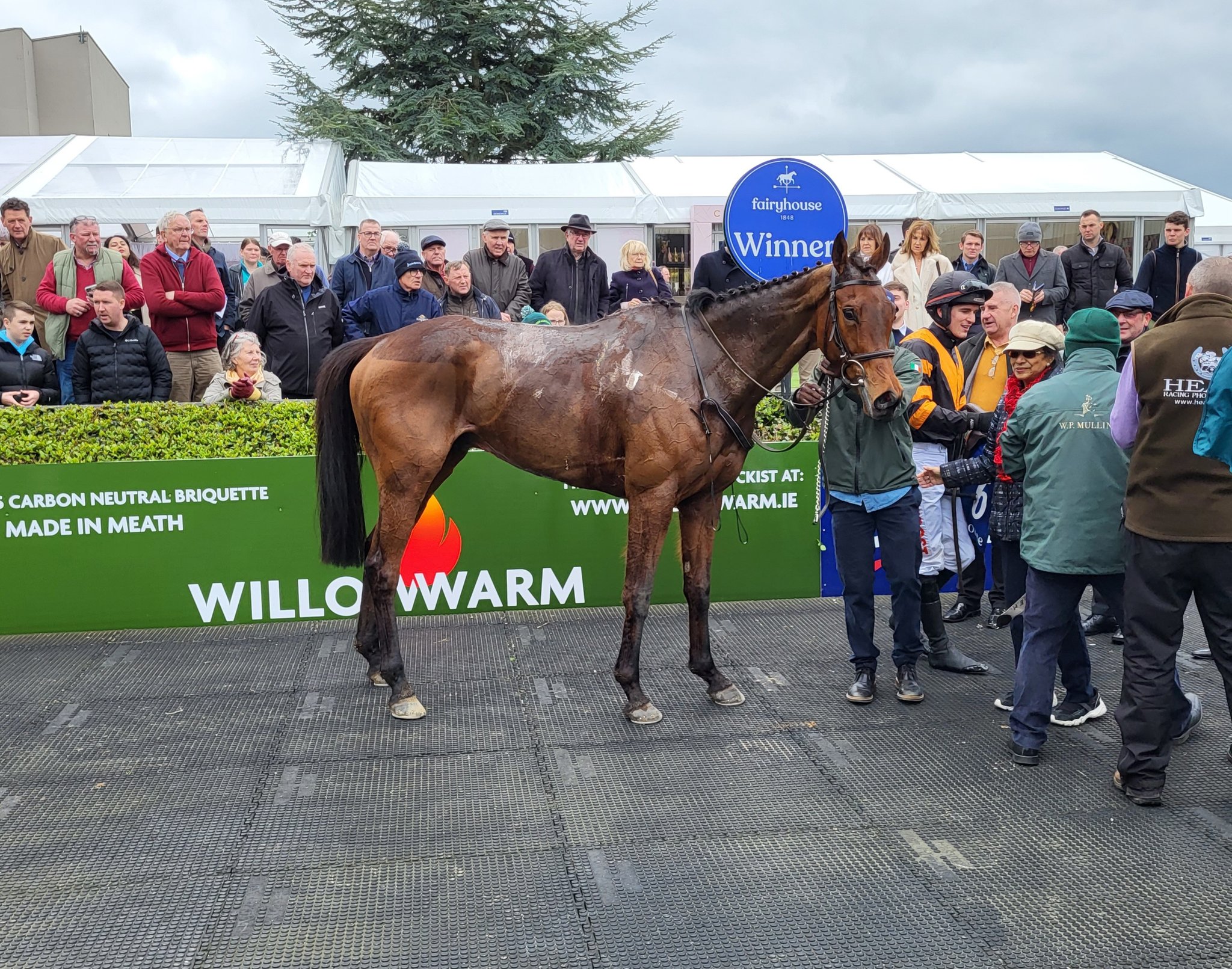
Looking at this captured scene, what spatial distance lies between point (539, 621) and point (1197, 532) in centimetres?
383

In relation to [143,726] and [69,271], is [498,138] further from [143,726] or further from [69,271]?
[143,726]

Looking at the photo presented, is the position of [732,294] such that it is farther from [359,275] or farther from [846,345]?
[359,275]

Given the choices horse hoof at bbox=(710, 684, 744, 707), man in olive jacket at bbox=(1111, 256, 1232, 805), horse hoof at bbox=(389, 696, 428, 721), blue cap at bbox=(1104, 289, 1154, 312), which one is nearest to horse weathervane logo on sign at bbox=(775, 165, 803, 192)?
blue cap at bbox=(1104, 289, 1154, 312)

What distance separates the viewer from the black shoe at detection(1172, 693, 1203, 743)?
4.68 m

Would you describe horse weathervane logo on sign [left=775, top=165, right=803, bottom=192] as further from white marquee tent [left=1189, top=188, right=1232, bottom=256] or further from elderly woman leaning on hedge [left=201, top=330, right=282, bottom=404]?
white marquee tent [left=1189, top=188, right=1232, bottom=256]

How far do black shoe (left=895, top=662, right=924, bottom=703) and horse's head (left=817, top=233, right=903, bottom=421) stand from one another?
4.58ft

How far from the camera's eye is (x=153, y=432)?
6613 millimetres

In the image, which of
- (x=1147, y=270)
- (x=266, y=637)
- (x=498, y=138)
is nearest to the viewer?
(x=266, y=637)

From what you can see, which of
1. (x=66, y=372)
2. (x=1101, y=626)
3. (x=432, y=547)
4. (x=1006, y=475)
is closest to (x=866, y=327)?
(x=1006, y=475)

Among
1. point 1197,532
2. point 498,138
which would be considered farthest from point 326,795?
point 498,138

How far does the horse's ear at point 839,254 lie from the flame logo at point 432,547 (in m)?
2.98

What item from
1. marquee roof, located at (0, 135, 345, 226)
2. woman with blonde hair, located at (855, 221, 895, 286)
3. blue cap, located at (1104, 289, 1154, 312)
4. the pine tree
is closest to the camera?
woman with blonde hair, located at (855, 221, 895, 286)

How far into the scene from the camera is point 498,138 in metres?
26.3

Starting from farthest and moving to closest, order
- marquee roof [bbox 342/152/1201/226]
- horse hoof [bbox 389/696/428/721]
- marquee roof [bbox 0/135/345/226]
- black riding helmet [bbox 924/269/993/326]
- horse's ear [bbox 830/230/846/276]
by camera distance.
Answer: marquee roof [bbox 342/152/1201/226]
marquee roof [bbox 0/135/345/226]
black riding helmet [bbox 924/269/993/326]
horse hoof [bbox 389/696/428/721]
horse's ear [bbox 830/230/846/276]
